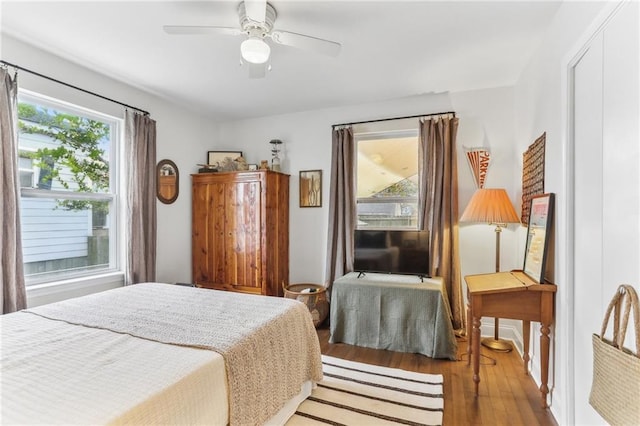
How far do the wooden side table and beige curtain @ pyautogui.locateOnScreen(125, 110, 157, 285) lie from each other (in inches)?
121

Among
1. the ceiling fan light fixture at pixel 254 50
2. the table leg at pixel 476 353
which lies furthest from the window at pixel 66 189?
the table leg at pixel 476 353

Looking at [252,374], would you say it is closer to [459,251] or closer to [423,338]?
[423,338]

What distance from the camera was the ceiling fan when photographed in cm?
177

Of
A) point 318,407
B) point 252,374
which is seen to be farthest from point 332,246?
point 252,374

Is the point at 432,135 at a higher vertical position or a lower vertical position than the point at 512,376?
higher

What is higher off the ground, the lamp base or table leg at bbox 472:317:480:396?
table leg at bbox 472:317:480:396

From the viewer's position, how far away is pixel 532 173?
250 cm

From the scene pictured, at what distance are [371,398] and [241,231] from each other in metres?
2.36

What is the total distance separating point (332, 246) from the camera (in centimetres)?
376

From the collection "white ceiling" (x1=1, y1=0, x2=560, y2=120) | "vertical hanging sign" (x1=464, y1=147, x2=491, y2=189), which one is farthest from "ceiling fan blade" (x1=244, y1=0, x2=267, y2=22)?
"vertical hanging sign" (x1=464, y1=147, x2=491, y2=189)

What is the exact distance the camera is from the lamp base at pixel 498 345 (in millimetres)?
2916

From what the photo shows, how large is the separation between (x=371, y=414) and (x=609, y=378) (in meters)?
1.31

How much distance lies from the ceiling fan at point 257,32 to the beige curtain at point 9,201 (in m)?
1.43

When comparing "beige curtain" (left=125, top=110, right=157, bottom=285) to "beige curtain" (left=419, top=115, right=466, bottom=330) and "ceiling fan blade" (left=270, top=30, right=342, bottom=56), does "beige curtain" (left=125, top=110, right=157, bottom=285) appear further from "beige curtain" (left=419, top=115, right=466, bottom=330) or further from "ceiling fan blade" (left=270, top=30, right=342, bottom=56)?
"beige curtain" (left=419, top=115, right=466, bottom=330)
